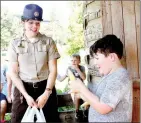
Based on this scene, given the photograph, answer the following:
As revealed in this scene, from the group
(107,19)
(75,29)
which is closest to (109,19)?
(107,19)

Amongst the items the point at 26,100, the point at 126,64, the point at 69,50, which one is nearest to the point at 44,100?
the point at 26,100

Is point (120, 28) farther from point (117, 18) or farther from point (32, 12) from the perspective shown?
point (32, 12)

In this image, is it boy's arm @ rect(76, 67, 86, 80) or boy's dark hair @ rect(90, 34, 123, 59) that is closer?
boy's dark hair @ rect(90, 34, 123, 59)

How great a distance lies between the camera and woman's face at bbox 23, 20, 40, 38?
0.73 meters

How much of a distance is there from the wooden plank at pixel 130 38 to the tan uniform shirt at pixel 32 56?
22 centimetres

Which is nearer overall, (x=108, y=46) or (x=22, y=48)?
(x=108, y=46)

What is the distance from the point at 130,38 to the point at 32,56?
31 cm

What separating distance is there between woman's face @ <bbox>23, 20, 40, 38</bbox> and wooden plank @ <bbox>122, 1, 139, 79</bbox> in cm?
28

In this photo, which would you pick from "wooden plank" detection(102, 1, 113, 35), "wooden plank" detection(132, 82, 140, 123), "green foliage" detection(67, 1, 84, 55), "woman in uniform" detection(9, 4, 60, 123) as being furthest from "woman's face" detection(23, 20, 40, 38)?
"wooden plank" detection(132, 82, 140, 123)

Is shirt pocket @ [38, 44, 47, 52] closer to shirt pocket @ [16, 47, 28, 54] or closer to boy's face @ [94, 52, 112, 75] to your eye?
shirt pocket @ [16, 47, 28, 54]

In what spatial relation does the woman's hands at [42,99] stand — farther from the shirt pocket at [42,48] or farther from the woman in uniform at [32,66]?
the shirt pocket at [42,48]

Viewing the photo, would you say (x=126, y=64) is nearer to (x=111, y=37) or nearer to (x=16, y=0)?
(x=111, y=37)

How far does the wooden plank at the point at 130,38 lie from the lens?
76cm

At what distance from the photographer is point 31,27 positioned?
2.42 feet
